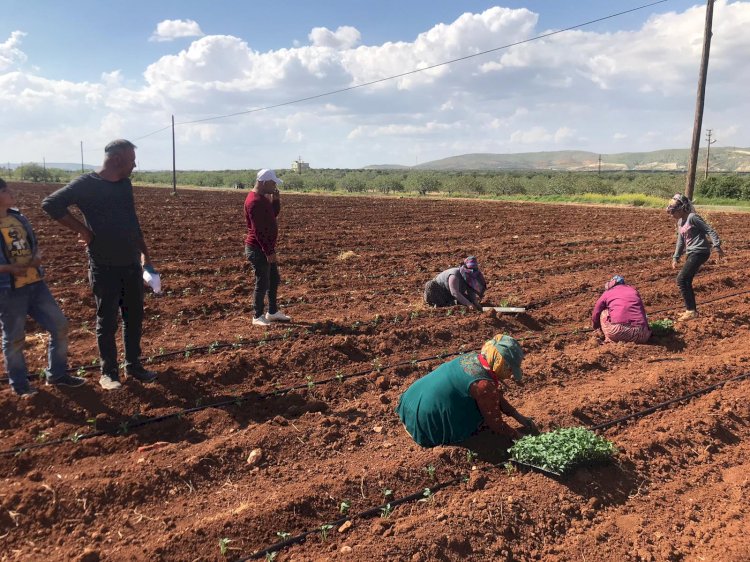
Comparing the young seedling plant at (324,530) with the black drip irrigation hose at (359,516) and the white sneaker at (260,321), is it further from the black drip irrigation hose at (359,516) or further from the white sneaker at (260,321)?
the white sneaker at (260,321)

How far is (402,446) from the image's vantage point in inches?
148

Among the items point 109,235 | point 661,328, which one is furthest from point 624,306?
point 109,235

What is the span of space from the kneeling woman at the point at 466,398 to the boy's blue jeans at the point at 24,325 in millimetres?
2875

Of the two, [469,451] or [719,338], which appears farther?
[719,338]

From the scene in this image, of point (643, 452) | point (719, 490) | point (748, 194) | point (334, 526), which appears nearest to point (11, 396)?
point (334, 526)

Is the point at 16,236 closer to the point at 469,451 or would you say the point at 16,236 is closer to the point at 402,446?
the point at 402,446

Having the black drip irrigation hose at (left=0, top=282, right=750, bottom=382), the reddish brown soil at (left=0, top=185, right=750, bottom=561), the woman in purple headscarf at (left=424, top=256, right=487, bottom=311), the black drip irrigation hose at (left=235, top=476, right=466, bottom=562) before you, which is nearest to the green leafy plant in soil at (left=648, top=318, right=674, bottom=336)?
the reddish brown soil at (left=0, top=185, right=750, bottom=561)

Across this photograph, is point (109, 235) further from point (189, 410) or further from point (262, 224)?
point (262, 224)

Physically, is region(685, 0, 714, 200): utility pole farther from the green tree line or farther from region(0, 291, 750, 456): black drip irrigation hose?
the green tree line

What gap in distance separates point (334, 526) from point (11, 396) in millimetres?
2955

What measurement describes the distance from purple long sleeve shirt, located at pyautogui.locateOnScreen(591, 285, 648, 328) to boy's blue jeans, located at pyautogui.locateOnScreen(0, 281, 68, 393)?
5483 mm

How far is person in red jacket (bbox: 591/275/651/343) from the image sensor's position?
575 cm

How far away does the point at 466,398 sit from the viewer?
3566 mm

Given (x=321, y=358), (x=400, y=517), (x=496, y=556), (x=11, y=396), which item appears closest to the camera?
(x=496, y=556)
